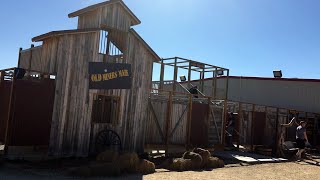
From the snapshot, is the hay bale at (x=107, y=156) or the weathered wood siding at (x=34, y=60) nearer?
the hay bale at (x=107, y=156)

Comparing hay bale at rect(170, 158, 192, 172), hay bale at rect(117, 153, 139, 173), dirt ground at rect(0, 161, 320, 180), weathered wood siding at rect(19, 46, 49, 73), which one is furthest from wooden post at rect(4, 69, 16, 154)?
hay bale at rect(170, 158, 192, 172)

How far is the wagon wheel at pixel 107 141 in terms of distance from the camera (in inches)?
578

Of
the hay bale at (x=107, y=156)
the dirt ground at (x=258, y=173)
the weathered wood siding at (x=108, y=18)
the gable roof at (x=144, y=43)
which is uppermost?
the weathered wood siding at (x=108, y=18)

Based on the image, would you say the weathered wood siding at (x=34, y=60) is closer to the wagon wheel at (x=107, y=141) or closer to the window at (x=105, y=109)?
the window at (x=105, y=109)

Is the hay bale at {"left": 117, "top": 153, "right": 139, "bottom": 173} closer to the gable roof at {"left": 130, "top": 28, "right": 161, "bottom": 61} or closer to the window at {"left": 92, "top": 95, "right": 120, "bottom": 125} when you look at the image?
the window at {"left": 92, "top": 95, "right": 120, "bottom": 125}

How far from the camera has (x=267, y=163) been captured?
17.4 meters

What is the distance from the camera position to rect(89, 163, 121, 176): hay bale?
11.0m

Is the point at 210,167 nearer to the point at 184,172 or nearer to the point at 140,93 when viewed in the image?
the point at 184,172

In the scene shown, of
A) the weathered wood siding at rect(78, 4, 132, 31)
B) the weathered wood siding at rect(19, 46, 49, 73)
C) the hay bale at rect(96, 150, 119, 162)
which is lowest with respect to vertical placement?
the hay bale at rect(96, 150, 119, 162)

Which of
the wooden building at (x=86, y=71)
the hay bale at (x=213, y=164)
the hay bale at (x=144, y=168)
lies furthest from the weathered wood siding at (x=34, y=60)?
the hay bale at (x=213, y=164)

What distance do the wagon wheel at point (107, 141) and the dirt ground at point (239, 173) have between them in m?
2.89

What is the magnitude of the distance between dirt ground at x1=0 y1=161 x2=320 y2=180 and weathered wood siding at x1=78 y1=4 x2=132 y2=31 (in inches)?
239

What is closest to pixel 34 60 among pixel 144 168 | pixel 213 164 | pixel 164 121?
pixel 164 121

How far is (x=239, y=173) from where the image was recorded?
13.6 m
